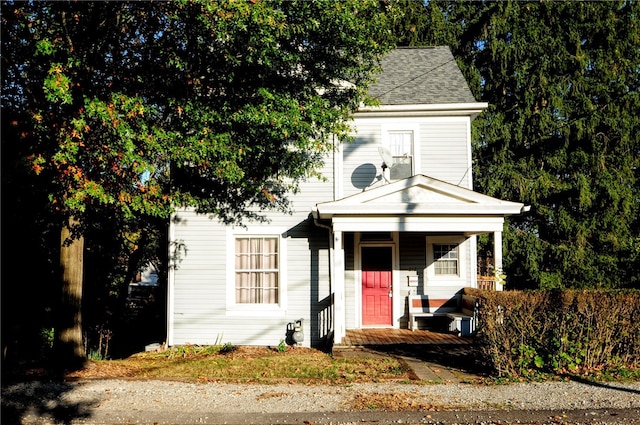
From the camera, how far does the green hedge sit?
8992mm

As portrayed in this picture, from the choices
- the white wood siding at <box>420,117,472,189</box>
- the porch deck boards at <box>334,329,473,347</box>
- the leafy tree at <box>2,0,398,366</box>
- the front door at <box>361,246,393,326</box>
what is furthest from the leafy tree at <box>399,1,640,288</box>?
Result: the leafy tree at <box>2,0,398,366</box>

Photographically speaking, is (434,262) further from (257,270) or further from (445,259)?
(257,270)

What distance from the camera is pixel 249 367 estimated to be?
34.6 ft

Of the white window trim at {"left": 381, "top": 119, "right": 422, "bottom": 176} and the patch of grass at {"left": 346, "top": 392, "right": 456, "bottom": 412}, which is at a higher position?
the white window trim at {"left": 381, "top": 119, "right": 422, "bottom": 176}

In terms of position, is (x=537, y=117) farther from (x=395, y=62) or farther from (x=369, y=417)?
(x=369, y=417)

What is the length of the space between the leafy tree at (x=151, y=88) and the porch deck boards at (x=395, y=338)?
4587 mm

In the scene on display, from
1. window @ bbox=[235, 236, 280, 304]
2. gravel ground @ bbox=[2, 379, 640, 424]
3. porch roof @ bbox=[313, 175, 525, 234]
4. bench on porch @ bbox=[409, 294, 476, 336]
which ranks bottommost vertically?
gravel ground @ bbox=[2, 379, 640, 424]

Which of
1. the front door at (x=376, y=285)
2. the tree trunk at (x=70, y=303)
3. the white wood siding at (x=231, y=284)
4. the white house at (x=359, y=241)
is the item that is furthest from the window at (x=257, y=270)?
the tree trunk at (x=70, y=303)

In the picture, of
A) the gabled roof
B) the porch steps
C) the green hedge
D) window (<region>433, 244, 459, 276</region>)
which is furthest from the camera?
window (<region>433, 244, 459, 276</region>)

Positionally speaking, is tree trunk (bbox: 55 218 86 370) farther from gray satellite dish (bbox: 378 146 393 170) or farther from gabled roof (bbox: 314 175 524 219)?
gray satellite dish (bbox: 378 146 393 170)

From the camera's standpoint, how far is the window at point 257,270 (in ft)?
43.7

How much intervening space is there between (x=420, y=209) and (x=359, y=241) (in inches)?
102

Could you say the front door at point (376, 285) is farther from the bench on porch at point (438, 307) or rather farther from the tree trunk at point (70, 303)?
the tree trunk at point (70, 303)

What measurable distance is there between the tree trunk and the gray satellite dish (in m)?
7.19
